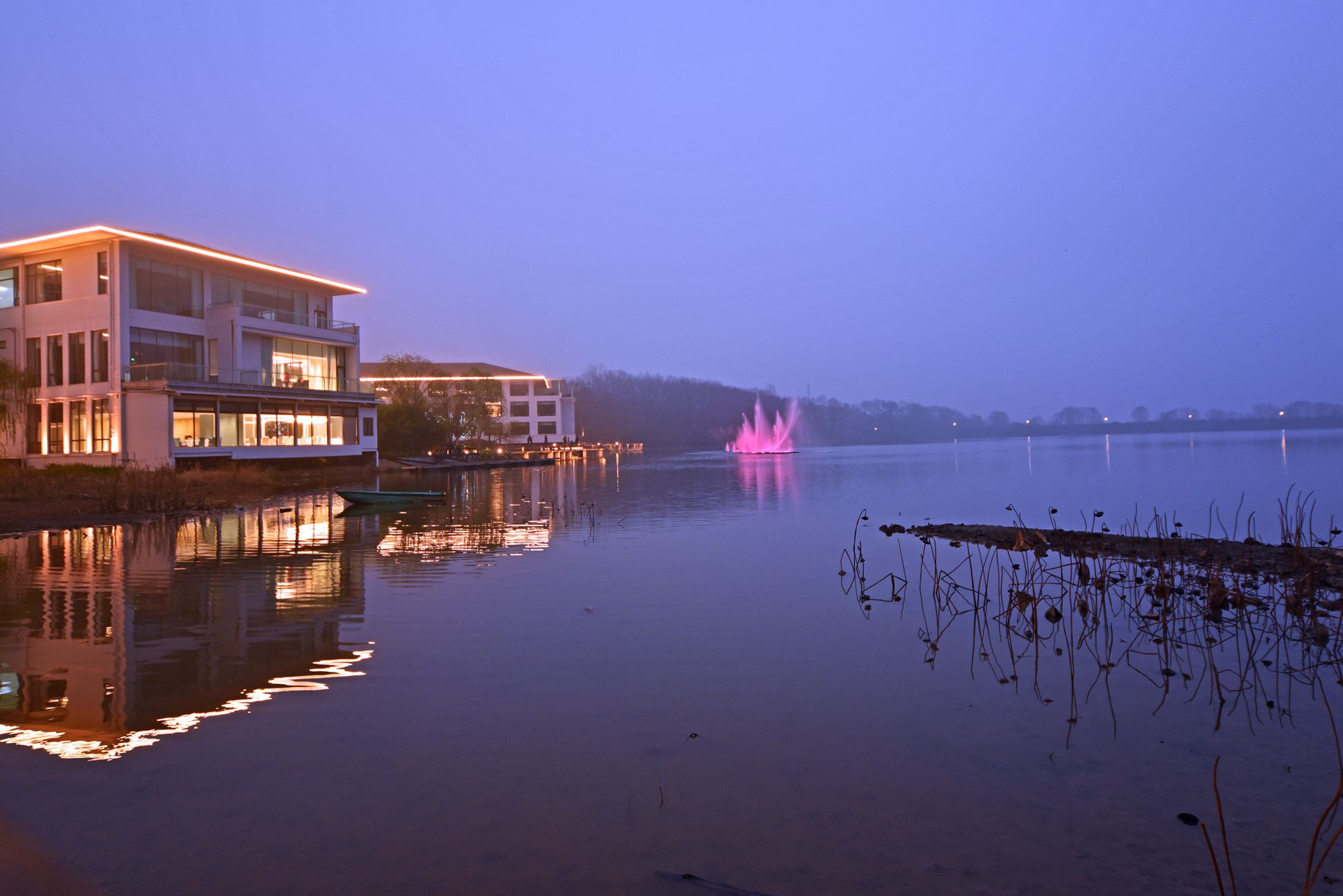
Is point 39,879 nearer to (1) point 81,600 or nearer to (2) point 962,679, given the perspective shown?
(2) point 962,679

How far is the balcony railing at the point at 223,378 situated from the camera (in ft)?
125

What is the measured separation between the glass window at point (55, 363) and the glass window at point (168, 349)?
3.41 m

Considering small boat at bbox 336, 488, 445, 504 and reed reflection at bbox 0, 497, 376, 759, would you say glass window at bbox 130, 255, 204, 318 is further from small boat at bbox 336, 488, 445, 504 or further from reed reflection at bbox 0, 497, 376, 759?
reed reflection at bbox 0, 497, 376, 759

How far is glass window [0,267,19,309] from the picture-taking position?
135ft

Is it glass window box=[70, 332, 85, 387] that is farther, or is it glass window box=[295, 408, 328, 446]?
glass window box=[295, 408, 328, 446]

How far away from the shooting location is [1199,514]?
23.4 m

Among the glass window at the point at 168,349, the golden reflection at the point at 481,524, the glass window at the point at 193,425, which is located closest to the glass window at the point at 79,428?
the glass window at the point at 168,349

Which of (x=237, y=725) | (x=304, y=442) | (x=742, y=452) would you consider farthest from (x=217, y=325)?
(x=742, y=452)

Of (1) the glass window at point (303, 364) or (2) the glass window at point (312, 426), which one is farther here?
(2) the glass window at point (312, 426)

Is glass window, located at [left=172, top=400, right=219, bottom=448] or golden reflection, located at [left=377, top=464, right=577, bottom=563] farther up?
glass window, located at [left=172, top=400, right=219, bottom=448]

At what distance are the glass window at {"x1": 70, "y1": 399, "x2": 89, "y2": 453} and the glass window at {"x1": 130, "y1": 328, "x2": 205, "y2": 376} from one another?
335 centimetres

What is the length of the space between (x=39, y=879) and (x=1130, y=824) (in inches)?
231

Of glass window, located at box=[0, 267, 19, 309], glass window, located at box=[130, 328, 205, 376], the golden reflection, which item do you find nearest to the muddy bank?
the golden reflection

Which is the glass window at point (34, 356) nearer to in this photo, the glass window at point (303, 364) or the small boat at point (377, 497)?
the glass window at point (303, 364)
